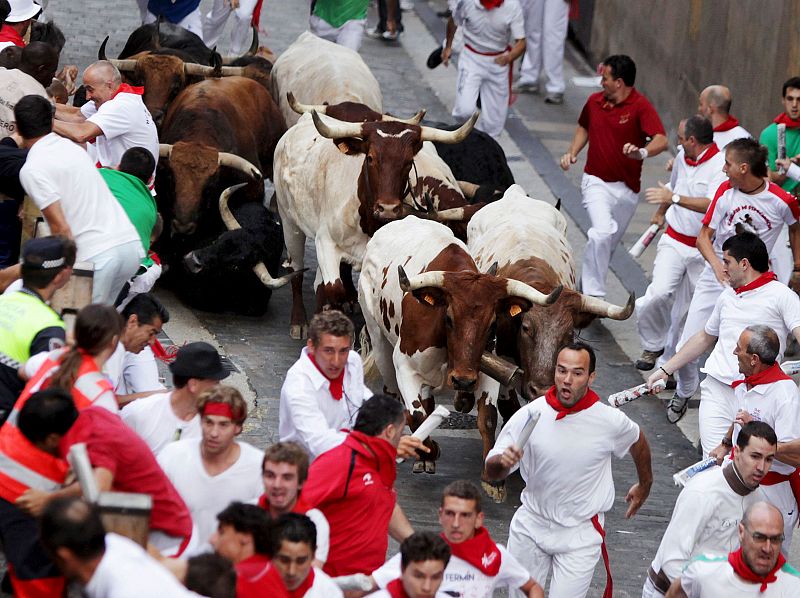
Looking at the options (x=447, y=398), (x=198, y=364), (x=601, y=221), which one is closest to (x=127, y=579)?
(x=198, y=364)

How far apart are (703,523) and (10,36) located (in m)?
7.14

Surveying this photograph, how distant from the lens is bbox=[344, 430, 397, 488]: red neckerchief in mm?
6824

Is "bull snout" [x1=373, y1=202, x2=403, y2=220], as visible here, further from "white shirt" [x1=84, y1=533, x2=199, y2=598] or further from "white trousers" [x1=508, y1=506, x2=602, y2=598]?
"white shirt" [x1=84, y1=533, x2=199, y2=598]

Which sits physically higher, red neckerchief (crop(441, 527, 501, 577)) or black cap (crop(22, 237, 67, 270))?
black cap (crop(22, 237, 67, 270))

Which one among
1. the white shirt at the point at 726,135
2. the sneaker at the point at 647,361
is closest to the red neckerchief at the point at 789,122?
the white shirt at the point at 726,135

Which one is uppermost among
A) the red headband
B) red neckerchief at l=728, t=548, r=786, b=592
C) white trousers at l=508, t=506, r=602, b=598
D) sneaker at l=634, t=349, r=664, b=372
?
A: the red headband

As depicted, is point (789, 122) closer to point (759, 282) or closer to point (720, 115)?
point (720, 115)

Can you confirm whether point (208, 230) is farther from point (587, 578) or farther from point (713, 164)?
point (587, 578)

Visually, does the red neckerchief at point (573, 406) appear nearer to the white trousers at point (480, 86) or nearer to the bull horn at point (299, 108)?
the bull horn at point (299, 108)

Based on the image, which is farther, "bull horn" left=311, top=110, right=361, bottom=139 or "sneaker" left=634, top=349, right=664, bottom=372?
"sneaker" left=634, top=349, right=664, bottom=372

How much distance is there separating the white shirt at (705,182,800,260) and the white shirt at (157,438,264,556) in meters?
5.26

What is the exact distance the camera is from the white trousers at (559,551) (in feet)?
25.6

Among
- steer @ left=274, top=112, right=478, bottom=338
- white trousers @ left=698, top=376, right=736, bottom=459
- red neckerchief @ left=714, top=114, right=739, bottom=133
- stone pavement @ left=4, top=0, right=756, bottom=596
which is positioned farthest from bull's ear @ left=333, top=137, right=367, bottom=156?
white trousers @ left=698, top=376, right=736, bottom=459

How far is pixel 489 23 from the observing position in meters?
16.6
